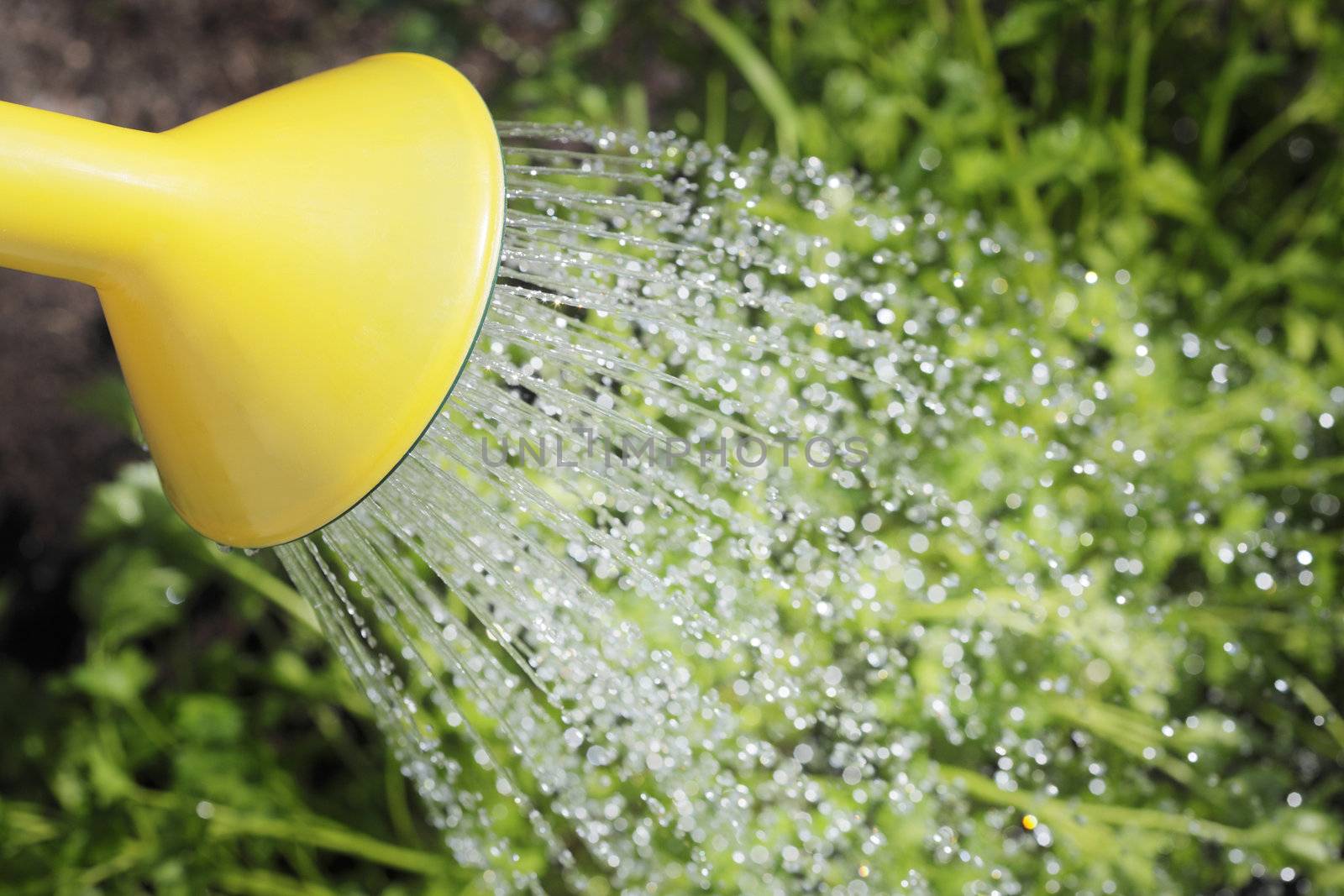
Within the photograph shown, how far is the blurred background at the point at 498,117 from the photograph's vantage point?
105 centimetres

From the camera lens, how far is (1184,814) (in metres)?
1.03

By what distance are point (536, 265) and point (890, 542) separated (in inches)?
21.4

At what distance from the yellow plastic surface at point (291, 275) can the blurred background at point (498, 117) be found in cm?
62

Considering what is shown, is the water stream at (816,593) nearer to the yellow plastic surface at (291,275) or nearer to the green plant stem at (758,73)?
the green plant stem at (758,73)

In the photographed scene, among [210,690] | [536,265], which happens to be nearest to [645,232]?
[536,265]

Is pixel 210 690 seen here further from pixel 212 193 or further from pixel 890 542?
pixel 212 193

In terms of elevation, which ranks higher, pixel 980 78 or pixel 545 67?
pixel 980 78

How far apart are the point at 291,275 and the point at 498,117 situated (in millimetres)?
822

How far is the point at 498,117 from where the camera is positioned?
1.19 metres

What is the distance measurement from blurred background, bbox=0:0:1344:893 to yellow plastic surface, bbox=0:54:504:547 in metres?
0.62

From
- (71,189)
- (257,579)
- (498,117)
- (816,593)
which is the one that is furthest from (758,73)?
(71,189)

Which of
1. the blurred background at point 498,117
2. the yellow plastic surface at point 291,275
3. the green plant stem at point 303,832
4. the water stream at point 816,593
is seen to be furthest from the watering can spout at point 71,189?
the green plant stem at point 303,832

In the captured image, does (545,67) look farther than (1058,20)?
Yes

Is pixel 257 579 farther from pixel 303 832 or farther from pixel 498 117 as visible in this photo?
pixel 498 117
